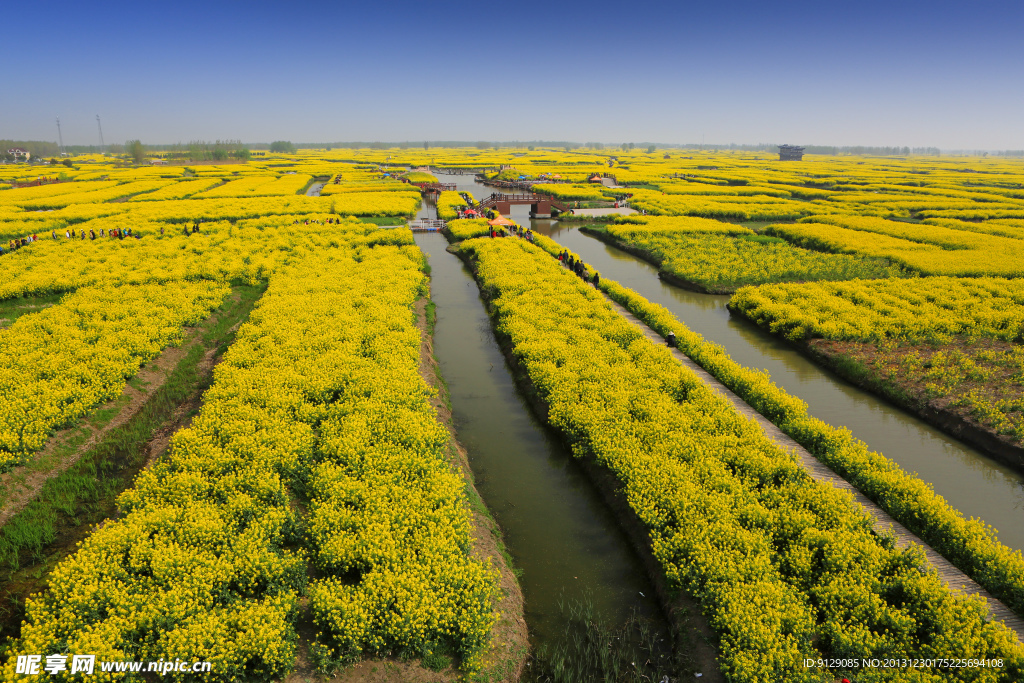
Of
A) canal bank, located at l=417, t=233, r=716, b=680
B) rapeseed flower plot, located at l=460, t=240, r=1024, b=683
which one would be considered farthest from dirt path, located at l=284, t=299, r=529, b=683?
rapeseed flower plot, located at l=460, t=240, r=1024, b=683

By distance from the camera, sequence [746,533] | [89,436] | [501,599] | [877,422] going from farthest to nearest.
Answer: [877,422] → [89,436] → [746,533] → [501,599]

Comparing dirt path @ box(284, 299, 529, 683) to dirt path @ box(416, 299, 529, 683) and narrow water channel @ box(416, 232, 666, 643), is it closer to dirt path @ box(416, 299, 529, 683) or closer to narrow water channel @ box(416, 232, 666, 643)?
dirt path @ box(416, 299, 529, 683)

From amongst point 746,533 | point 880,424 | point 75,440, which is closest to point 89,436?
point 75,440

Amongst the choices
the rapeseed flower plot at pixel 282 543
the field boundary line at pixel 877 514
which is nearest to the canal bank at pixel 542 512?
the rapeseed flower plot at pixel 282 543

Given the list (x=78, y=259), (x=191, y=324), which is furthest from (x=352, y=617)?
(x=78, y=259)

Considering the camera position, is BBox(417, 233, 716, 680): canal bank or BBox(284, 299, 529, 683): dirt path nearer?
BBox(284, 299, 529, 683): dirt path

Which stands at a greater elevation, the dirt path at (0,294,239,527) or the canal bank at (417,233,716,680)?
the dirt path at (0,294,239,527)

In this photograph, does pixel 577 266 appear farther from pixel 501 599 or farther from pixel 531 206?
pixel 531 206
